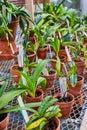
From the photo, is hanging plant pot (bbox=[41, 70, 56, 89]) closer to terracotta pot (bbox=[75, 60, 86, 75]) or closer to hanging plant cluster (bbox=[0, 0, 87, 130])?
hanging plant cluster (bbox=[0, 0, 87, 130])

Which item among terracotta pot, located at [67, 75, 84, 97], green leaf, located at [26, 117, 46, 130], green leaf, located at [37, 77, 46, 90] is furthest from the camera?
terracotta pot, located at [67, 75, 84, 97]

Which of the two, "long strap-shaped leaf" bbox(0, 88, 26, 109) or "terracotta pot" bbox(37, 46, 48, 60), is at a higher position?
"terracotta pot" bbox(37, 46, 48, 60)

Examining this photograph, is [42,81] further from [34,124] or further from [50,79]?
[34,124]

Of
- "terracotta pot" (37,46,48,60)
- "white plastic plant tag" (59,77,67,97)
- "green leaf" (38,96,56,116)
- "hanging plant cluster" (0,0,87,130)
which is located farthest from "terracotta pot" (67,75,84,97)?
"terracotta pot" (37,46,48,60)

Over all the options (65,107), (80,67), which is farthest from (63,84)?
(80,67)

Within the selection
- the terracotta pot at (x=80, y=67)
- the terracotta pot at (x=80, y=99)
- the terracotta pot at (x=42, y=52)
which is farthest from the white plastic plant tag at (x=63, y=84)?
the terracotta pot at (x=42, y=52)

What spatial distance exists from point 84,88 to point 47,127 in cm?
44

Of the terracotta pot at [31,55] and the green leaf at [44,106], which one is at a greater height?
the terracotta pot at [31,55]

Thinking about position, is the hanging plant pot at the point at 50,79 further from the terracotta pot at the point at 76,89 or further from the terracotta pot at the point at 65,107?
the terracotta pot at the point at 65,107

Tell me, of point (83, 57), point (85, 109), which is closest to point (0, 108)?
point (85, 109)

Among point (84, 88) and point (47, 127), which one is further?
point (84, 88)

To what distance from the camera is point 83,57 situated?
1.45 m

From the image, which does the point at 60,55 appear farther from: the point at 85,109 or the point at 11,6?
the point at 85,109

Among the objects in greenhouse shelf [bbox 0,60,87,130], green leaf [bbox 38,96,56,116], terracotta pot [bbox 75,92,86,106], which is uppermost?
green leaf [bbox 38,96,56,116]
